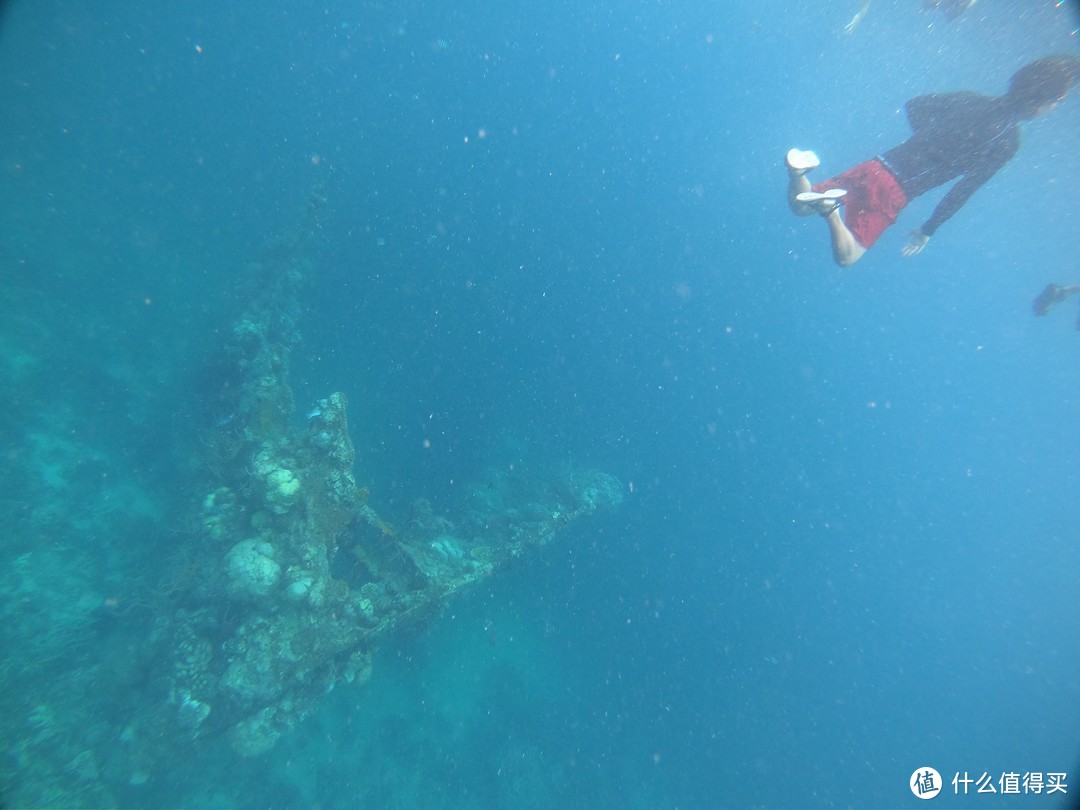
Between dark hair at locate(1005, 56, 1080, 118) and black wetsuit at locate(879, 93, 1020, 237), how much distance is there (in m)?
0.16

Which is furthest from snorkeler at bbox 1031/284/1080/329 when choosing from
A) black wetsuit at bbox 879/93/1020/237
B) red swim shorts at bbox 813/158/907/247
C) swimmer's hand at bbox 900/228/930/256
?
red swim shorts at bbox 813/158/907/247

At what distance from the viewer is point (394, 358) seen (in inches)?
565

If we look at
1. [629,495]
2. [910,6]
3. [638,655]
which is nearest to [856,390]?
[910,6]

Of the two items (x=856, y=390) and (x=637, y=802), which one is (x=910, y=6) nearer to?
(x=637, y=802)

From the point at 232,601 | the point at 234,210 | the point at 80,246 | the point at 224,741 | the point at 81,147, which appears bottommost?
the point at 224,741

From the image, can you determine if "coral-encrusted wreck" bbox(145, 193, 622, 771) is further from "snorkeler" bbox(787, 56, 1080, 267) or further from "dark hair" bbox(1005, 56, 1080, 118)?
"dark hair" bbox(1005, 56, 1080, 118)

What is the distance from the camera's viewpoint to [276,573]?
6.23 metres

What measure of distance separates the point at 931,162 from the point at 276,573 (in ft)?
35.7

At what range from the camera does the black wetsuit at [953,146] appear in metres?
5.62

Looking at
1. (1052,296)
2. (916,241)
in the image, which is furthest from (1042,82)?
(1052,296)

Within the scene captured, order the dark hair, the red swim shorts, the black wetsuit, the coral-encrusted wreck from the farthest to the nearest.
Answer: the coral-encrusted wreck
the red swim shorts
the black wetsuit
the dark hair

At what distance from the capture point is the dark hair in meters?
5.22

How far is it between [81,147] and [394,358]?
39.0ft

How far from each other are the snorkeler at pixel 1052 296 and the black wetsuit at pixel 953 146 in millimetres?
5672
